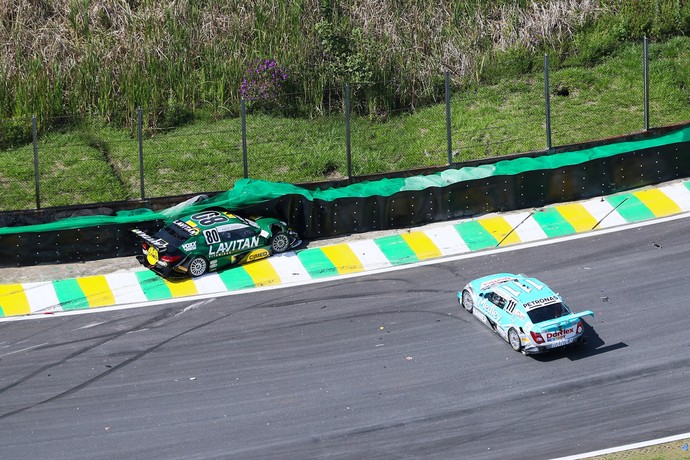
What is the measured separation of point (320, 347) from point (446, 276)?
3.54 meters

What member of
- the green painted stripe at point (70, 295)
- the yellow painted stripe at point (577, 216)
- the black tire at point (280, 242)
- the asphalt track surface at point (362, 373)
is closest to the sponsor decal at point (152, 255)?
the asphalt track surface at point (362, 373)

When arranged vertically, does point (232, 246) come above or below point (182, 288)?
above

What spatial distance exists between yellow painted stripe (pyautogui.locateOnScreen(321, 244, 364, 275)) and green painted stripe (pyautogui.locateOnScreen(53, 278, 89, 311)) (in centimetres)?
513

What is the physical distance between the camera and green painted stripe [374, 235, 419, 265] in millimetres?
20750

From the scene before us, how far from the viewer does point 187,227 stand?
66.6 feet

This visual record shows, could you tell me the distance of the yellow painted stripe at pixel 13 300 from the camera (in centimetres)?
1950

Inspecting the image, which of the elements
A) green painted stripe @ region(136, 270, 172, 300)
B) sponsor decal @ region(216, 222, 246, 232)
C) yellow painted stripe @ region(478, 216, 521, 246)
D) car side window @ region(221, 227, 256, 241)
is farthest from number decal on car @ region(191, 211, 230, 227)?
yellow painted stripe @ region(478, 216, 521, 246)

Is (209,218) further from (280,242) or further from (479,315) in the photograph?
(479,315)

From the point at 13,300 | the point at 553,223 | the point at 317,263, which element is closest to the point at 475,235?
the point at 553,223

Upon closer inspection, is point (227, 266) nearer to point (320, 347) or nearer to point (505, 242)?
point (320, 347)

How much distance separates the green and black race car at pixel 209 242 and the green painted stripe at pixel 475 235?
3.68m

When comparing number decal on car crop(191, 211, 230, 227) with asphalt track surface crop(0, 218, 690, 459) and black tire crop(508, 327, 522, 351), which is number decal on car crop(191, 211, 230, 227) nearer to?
asphalt track surface crop(0, 218, 690, 459)

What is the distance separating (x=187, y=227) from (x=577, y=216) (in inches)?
336

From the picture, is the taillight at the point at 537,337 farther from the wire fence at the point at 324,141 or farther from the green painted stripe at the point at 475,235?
the wire fence at the point at 324,141
